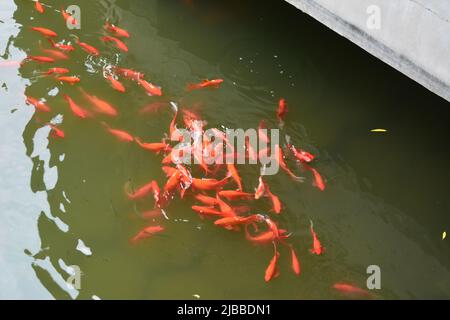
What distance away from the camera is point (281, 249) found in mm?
5172

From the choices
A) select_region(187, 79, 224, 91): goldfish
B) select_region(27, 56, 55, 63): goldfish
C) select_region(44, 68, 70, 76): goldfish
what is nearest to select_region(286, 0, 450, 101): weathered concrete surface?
select_region(187, 79, 224, 91): goldfish

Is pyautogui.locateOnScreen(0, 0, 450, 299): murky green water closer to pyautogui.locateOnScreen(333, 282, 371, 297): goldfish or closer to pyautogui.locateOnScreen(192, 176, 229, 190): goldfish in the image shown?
pyautogui.locateOnScreen(333, 282, 371, 297): goldfish

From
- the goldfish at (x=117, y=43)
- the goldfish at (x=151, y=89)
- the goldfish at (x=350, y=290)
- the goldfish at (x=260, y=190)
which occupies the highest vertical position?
the goldfish at (x=117, y=43)

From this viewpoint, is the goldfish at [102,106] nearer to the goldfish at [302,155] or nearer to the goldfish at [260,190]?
the goldfish at [260,190]

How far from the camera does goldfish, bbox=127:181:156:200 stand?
18.1ft

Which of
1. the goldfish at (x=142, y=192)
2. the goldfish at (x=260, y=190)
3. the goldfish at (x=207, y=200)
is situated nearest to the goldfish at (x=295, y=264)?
the goldfish at (x=260, y=190)

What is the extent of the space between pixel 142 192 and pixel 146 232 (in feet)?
1.47

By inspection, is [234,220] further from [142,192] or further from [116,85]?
[116,85]

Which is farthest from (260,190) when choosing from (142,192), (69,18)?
(69,18)

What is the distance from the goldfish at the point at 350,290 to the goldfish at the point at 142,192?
5.87 feet

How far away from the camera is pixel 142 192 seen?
5.55 meters

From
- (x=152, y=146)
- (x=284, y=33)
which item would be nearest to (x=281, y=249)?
(x=152, y=146)

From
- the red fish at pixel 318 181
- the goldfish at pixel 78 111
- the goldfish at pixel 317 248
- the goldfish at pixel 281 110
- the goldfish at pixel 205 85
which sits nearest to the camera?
the goldfish at pixel 317 248

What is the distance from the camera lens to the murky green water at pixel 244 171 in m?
5.04
